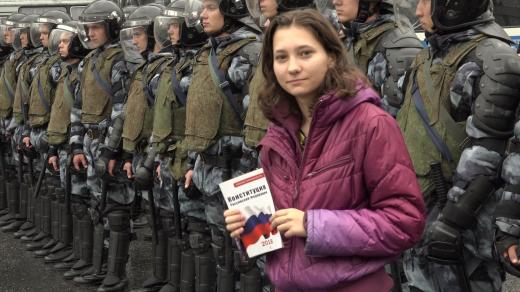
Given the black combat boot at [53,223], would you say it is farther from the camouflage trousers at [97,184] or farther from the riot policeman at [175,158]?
the riot policeman at [175,158]

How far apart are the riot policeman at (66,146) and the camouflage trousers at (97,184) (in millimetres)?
329

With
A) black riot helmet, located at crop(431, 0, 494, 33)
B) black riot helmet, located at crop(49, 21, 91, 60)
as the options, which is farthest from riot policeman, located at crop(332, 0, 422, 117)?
black riot helmet, located at crop(49, 21, 91, 60)

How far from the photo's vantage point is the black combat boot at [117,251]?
6.16 metres

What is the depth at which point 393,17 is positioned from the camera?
429 cm

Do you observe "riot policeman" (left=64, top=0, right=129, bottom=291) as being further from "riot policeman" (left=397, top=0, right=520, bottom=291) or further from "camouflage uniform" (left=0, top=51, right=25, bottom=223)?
"riot policeman" (left=397, top=0, right=520, bottom=291)

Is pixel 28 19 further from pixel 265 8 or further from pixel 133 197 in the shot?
pixel 265 8

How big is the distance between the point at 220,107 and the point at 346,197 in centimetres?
266

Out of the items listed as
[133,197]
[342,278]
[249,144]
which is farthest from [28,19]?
[342,278]

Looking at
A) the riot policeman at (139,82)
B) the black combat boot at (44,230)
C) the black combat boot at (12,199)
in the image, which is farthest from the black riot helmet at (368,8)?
the black combat boot at (12,199)

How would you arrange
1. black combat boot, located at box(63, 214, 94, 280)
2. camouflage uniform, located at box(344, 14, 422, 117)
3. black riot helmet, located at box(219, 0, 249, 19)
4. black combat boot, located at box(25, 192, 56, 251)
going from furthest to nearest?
1. black combat boot, located at box(25, 192, 56, 251)
2. black combat boot, located at box(63, 214, 94, 280)
3. black riot helmet, located at box(219, 0, 249, 19)
4. camouflage uniform, located at box(344, 14, 422, 117)

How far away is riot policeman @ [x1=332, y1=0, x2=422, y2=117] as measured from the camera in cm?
402

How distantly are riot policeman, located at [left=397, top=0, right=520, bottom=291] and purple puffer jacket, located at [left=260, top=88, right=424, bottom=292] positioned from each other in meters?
1.03

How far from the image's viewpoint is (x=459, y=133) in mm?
3350

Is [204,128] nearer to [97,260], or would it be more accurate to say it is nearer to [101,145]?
[101,145]
